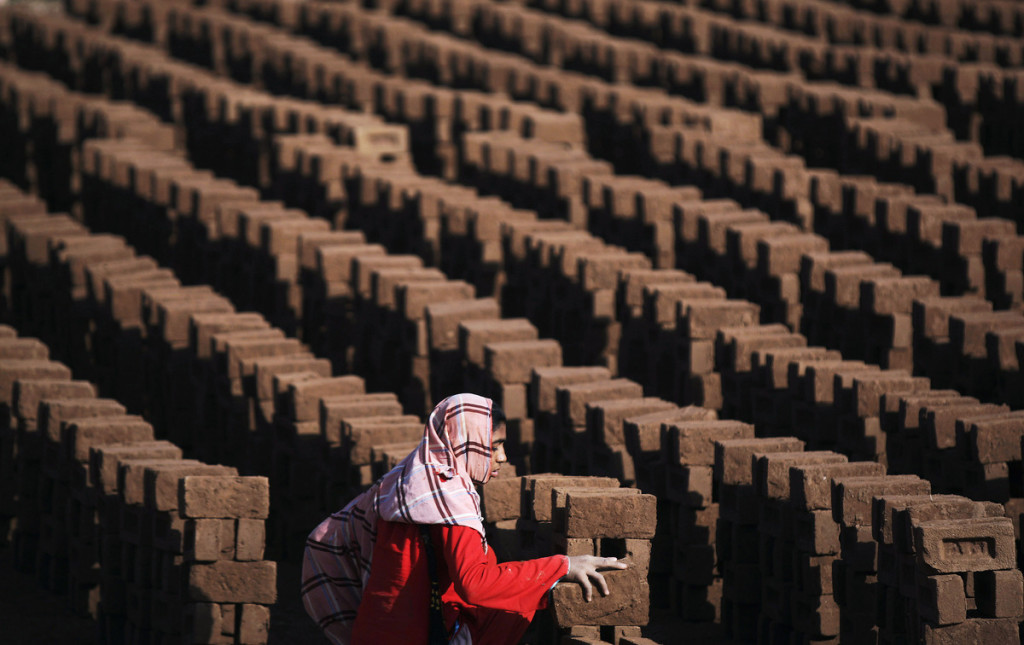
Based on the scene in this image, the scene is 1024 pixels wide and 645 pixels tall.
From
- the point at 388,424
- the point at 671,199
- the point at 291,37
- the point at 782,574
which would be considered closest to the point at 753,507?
the point at 782,574

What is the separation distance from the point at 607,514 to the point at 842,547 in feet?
4.71

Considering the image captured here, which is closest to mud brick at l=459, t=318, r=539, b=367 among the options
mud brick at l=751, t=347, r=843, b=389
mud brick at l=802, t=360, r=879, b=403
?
mud brick at l=751, t=347, r=843, b=389

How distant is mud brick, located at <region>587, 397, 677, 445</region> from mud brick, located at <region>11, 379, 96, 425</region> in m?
2.86

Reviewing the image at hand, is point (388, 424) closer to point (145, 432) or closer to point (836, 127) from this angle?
point (145, 432)

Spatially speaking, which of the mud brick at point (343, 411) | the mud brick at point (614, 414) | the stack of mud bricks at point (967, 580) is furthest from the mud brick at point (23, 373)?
the stack of mud bricks at point (967, 580)

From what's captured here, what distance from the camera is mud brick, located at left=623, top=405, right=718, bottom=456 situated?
855 cm

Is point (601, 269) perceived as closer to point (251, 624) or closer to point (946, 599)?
point (251, 624)

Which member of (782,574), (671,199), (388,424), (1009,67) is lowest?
(782,574)

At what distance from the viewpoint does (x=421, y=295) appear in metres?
10.9

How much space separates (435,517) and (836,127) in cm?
1162

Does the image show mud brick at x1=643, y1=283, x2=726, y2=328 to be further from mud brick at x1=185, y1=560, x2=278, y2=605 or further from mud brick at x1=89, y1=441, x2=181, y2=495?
mud brick at x1=185, y1=560, x2=278, y2=605

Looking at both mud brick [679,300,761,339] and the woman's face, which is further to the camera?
mud brick [679,300,761,339]

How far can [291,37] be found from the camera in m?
23.6

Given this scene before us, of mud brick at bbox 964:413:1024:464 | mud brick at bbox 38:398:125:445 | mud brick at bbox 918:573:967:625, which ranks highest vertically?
mud brick at bbox 964:413:1024:464
